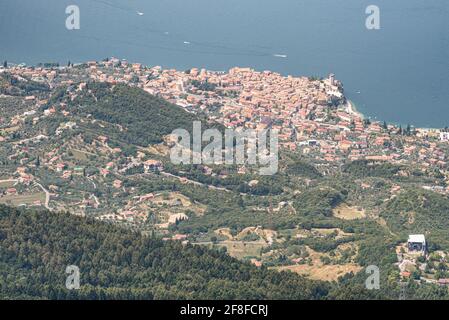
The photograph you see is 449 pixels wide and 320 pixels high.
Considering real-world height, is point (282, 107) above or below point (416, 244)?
above

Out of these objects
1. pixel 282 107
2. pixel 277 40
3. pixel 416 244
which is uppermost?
pixel 277 40

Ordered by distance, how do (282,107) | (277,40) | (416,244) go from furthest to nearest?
(277,40) < (282,107) < (416,244)

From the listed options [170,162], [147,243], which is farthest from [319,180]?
[147,243]

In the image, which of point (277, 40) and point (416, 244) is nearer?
point (416, 244)

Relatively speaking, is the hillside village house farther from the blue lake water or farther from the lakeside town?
the blue lake water

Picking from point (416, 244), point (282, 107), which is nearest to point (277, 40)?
point (282, 107)

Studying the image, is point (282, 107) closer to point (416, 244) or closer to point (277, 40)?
point (277, 40)

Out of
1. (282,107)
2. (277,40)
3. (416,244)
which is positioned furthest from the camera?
(277,40)

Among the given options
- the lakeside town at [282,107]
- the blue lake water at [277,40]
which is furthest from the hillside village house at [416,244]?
the blue lake water at [277,40]
